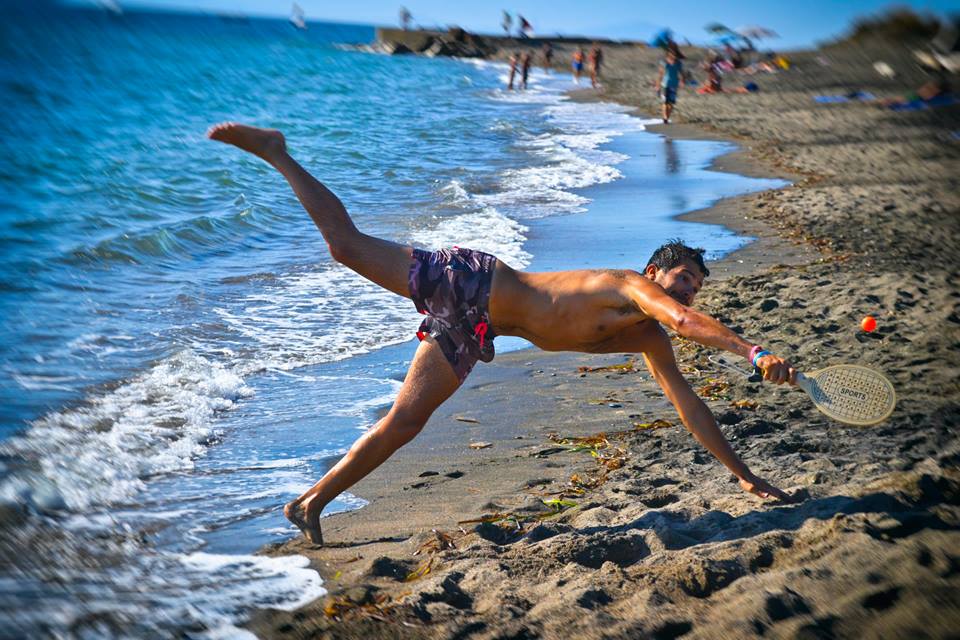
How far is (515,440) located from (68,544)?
2272 mm

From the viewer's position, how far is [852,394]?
3.66 m

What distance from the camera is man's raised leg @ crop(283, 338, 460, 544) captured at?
3916 millimetres

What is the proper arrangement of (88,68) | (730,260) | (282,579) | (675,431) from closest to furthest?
(282,579) → (675,431) → (730,260) → (88,68)

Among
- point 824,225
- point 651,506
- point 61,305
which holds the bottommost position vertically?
point 61,305

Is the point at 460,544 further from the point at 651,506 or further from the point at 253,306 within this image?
the point at 253,306

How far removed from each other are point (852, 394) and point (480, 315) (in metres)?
1.53

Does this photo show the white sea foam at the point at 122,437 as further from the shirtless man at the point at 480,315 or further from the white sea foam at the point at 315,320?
the shirtless man at the point at 480,315

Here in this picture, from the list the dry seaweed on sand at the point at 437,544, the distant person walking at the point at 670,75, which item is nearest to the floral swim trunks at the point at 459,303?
the dry seaweed on sand at the point at 437,544

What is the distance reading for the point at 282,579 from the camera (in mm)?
3564

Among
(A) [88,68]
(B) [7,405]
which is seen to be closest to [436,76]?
(A) [88,68]

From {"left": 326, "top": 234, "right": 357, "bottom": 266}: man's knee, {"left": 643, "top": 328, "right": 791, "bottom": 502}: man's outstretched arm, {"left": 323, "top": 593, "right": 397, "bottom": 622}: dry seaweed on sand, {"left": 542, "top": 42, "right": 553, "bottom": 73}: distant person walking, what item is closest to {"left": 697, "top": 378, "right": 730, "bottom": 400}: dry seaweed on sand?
{"left": 643, "top": 328, "right": 791, "bottom": 502}: man's outstretched arm

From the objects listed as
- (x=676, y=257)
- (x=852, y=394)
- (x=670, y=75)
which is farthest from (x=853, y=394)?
(x=670, y=75)

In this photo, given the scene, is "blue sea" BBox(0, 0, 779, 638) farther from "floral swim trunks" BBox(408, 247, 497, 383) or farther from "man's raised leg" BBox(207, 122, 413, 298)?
"man's raised leg" BBox(207, 122, 413, 298)

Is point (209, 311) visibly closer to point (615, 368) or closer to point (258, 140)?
point (615, 368)
